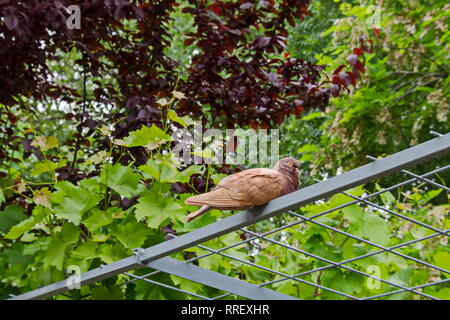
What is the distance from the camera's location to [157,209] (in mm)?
1744

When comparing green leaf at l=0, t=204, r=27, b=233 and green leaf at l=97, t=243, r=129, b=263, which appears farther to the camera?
green leaf at l=0, t=204, r=27, b=233

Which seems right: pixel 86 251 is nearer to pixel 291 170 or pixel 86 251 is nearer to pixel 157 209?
pixel 157 209

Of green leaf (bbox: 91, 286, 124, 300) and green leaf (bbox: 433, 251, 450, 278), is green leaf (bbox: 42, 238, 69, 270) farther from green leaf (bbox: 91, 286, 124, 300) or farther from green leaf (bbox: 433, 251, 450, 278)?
green leaf (bbox: 433, 251, 450, 278)

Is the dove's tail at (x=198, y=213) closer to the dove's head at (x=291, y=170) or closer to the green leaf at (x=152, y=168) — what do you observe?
the dove's head at (x=291, y=170)

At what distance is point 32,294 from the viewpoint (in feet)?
5.82

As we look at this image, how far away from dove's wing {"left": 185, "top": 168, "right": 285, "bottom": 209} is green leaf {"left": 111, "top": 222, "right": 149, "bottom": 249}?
447mm

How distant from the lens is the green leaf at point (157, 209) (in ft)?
5.63

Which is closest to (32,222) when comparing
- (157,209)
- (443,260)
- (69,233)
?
(69,233)

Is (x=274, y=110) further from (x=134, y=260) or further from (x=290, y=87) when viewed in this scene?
(x=134, y=260)

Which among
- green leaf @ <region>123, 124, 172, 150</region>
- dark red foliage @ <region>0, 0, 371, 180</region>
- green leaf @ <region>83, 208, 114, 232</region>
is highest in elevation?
dark red foliage @ <region>0, 0, 371, 180</region>

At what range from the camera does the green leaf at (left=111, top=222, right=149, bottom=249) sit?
179 centimetres

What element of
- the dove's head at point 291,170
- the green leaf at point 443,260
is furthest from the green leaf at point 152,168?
the green leaf at point 443,260

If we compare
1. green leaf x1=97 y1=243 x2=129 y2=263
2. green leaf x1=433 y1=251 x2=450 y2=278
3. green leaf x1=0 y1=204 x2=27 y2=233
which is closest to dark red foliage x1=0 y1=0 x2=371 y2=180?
green leaf x1=0 y1=204 x2=27 y2=233

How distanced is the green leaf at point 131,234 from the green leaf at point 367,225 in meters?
0.65
